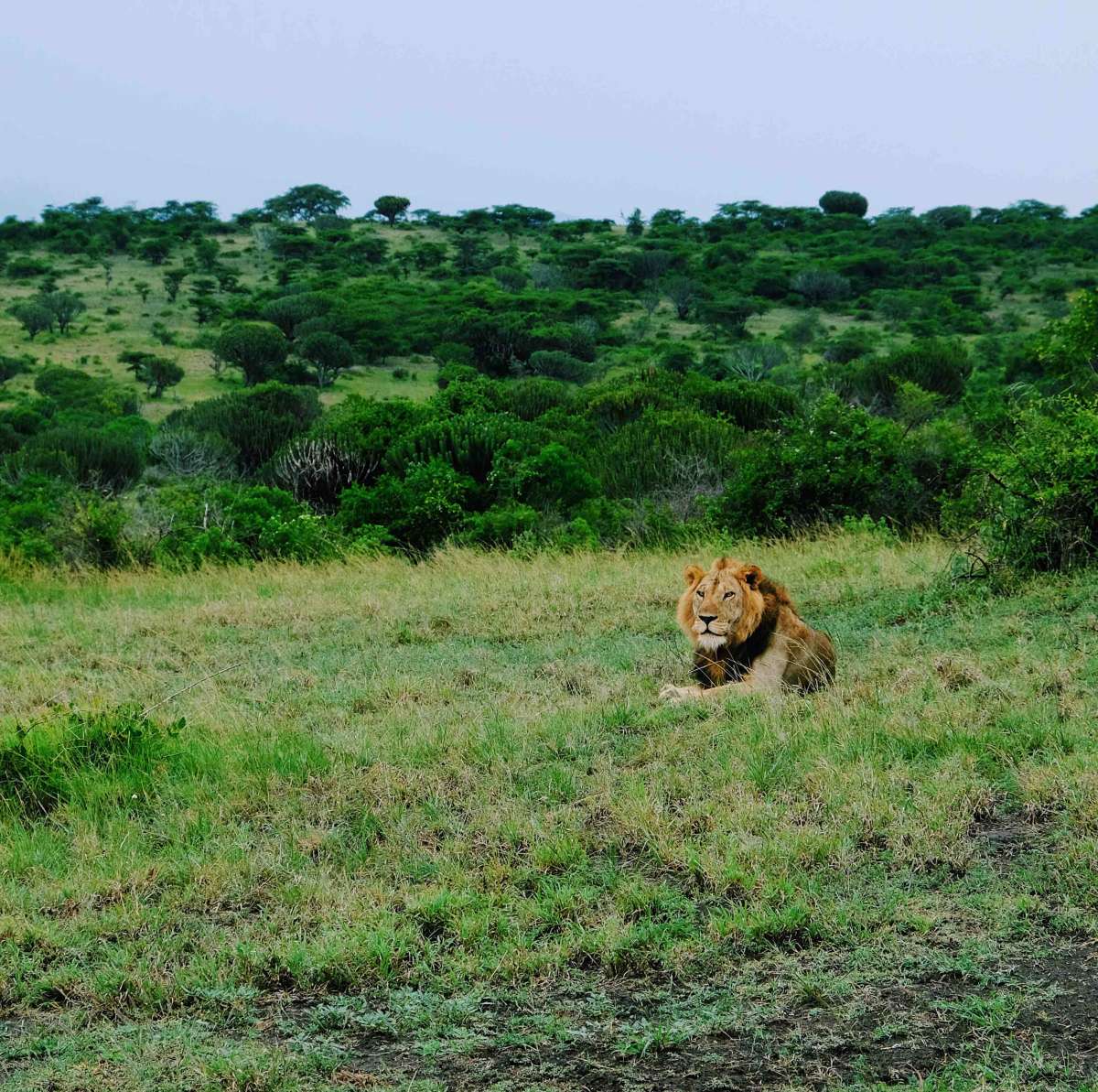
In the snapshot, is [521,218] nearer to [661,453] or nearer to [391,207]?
[391,207]

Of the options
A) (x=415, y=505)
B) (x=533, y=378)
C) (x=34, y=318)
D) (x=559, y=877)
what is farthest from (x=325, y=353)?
(x=559, y=877)

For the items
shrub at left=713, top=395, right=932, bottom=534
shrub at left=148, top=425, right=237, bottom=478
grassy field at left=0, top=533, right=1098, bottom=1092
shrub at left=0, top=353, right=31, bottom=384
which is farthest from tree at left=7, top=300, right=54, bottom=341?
grassy field at left=0, top=533, right=1098, bottom=1092

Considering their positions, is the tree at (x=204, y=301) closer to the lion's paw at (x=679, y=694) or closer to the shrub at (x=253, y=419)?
the shrub at (x=253, y=419)

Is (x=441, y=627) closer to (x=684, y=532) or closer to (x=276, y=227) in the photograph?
(x=684, y=532)

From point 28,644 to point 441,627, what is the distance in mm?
2924

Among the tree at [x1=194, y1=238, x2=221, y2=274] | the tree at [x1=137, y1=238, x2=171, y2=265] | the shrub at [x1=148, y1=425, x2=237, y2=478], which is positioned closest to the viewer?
the shrub at [x1=148, y1=425, x2=237, y2=478]

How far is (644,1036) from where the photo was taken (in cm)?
348

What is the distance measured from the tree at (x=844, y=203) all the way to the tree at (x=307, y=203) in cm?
3649

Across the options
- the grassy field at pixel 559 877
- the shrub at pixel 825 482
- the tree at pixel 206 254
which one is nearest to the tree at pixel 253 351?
the tree at pixel 206 254

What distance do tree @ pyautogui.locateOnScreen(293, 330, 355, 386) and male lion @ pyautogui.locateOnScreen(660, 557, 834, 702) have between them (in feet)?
157

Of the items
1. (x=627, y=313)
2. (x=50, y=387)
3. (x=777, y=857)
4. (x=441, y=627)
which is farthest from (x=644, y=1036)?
(x=627, y=313)

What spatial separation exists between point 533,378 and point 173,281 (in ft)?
123

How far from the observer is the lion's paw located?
254 inches

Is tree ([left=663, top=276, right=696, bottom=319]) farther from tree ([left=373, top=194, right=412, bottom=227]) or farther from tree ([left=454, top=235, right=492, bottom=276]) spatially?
tree ([left=373, top=194, right=412, bottom=227])
